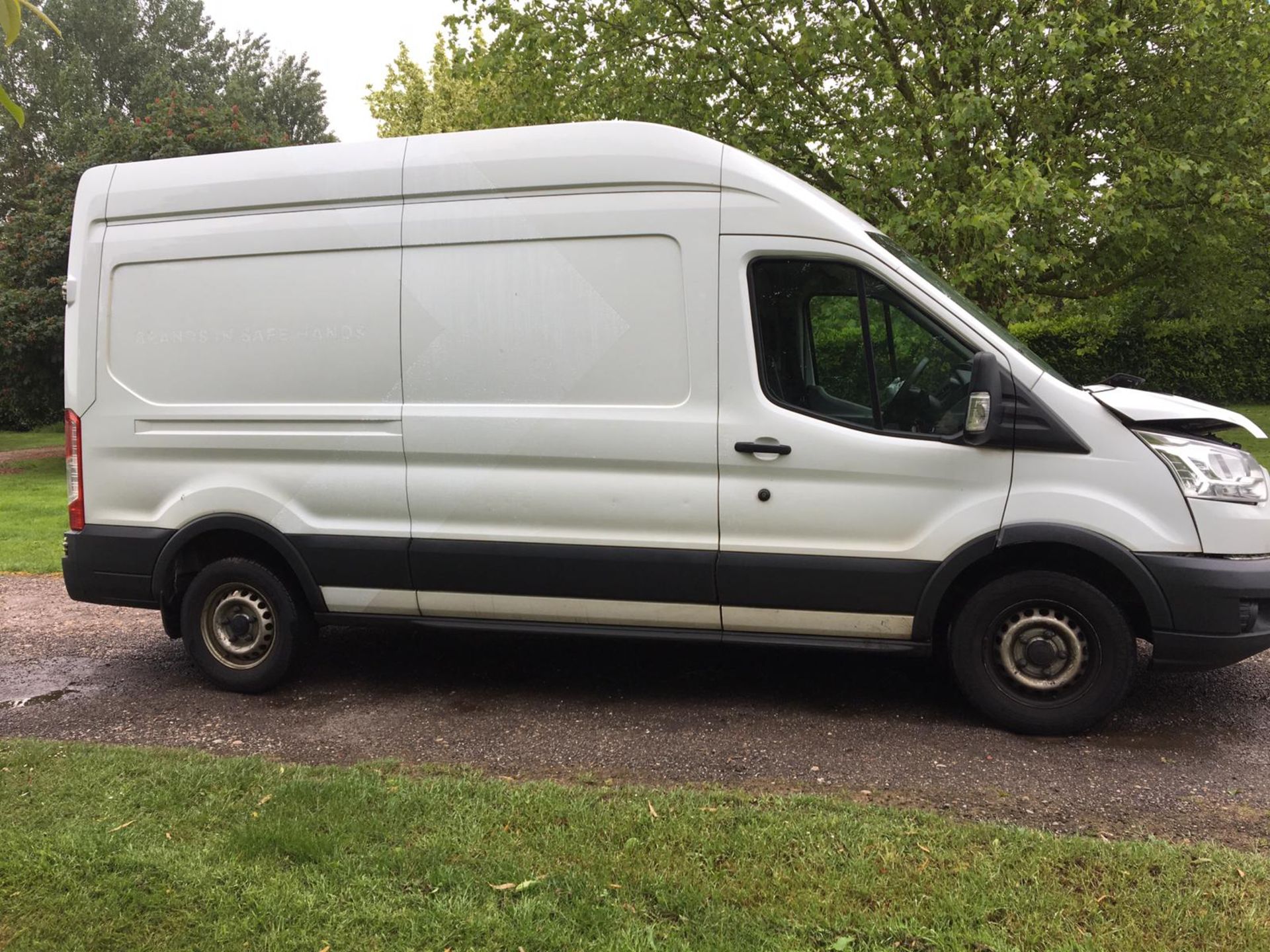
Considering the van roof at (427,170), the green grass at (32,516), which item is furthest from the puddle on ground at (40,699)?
the green grass at (32,516)

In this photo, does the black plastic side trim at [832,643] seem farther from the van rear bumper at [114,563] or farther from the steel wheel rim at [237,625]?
the van rear bumper at [114,563]

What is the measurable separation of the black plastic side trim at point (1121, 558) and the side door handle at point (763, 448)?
108cm

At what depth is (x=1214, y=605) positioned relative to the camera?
13.3 ft

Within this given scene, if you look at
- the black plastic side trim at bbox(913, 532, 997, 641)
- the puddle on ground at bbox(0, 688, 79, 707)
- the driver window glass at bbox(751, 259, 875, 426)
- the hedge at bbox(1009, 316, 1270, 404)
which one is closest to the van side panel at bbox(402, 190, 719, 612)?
the driver window glass at bbox(751, 259, 875, 426)

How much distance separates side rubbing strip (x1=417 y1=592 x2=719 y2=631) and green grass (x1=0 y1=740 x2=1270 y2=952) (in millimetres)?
981

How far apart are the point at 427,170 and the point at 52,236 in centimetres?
1534

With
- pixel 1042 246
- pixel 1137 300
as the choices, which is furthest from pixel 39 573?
pixel 1137 300

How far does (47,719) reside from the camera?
16.2 ft

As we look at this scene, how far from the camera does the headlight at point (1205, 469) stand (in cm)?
410

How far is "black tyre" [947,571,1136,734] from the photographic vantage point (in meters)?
4.23

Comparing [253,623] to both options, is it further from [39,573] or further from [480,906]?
[39,573]

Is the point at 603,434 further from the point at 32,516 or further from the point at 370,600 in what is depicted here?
the point at 32,516

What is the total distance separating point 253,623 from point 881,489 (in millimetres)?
3212

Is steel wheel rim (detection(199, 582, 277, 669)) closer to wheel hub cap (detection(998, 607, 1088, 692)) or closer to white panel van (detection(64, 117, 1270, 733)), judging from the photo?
white panel van (detection(64, 117, 1270, 733))
